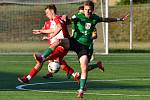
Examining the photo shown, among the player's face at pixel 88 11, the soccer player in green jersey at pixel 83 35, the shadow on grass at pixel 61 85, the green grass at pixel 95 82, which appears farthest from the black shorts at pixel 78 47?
the shadow on grass at pixel 61 85

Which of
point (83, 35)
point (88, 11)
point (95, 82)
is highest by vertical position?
point (88, 11)

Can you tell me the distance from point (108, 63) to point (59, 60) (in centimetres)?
723

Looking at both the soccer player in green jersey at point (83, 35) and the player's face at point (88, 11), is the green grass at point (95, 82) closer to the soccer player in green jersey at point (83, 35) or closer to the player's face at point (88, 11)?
the soccer player in green jersey at point (83, 35)

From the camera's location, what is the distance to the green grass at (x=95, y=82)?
13.7 m

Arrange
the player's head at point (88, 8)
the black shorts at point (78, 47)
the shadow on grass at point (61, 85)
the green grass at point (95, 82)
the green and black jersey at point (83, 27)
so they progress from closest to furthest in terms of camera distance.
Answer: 1. the green grass at point (95, 82)
2. the player's head at point (88, 8)
3. the black shorts at point (78, 47)
4. the green and black jersey at point (83, 27)
5. the shadow on grass at point (61, 85)

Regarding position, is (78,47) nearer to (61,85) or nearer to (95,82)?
(61,85)

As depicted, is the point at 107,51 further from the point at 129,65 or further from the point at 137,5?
the point at 137,5

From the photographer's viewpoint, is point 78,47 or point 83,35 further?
point 83,35

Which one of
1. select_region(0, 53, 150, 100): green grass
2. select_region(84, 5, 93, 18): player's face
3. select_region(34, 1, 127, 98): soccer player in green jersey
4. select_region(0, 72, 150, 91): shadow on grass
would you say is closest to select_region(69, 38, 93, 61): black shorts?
select_region(34, 1, 127, 98): soccer player in green jersey

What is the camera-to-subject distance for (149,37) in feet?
139

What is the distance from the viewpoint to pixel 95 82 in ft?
57.0

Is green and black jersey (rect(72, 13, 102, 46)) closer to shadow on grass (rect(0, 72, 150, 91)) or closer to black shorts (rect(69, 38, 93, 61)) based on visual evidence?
black shorts (rect(69, 38, 93, 61))

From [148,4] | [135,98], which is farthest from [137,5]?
[135,98]

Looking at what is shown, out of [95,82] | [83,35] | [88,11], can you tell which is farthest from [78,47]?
[95,82]
